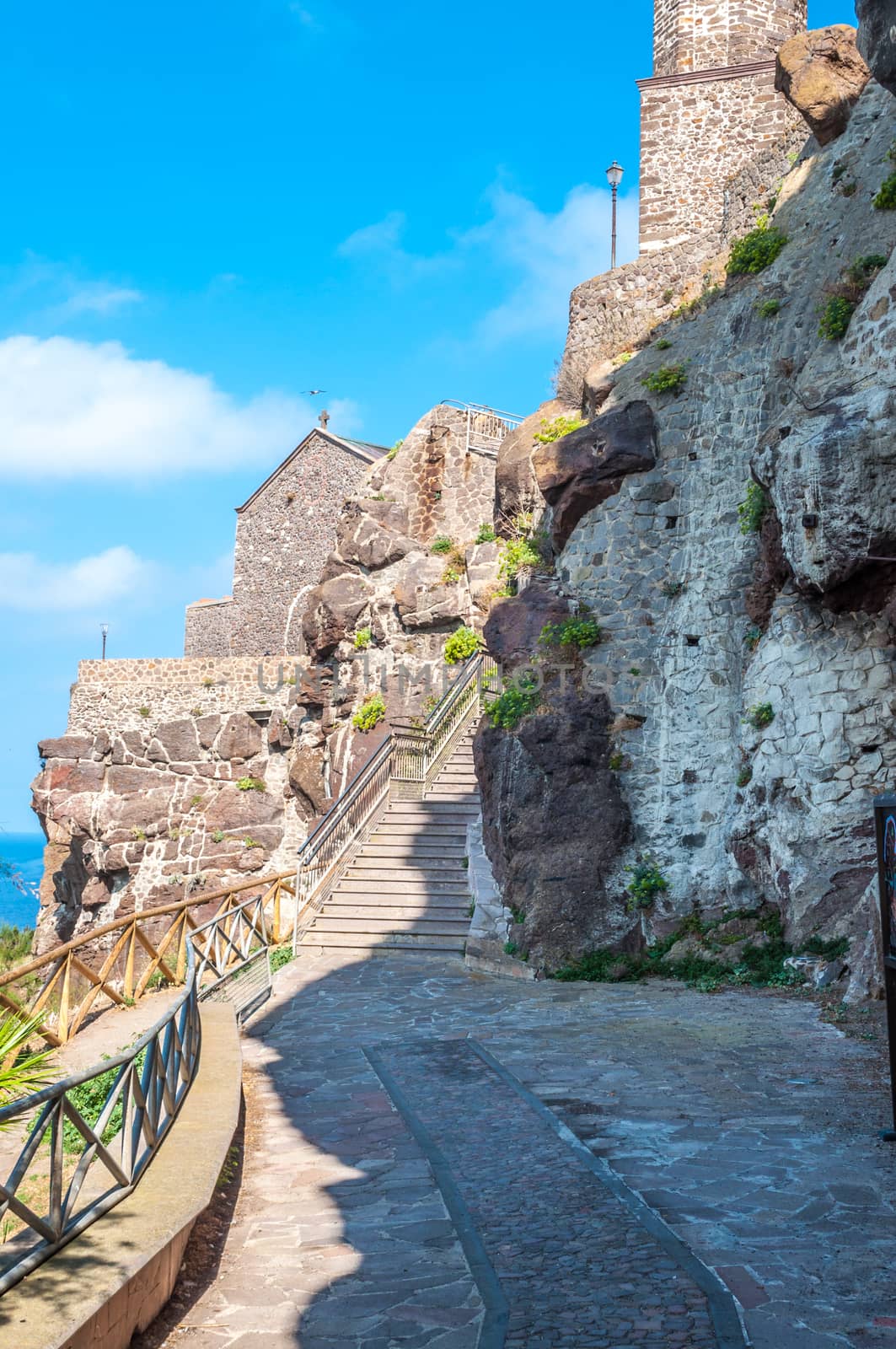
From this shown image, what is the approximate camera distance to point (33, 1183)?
20.3ft

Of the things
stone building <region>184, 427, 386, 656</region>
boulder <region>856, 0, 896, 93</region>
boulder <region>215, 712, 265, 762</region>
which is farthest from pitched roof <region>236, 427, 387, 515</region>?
boulder <region>856, 0, 896, 93</region>

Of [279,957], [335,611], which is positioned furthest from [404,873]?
[335,611]

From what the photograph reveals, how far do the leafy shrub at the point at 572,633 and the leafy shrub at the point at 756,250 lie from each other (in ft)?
16.7

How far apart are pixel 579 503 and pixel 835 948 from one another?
7.14 m

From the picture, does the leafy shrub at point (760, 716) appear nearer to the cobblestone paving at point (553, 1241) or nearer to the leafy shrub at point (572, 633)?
the leafy shrub at point (572, 633)

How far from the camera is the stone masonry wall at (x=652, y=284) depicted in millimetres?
17500

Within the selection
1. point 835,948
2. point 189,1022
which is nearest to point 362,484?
point 835,948

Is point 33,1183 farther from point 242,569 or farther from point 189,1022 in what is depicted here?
point 242,569

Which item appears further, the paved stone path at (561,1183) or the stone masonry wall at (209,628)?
the stone masonry wall at (209,628)

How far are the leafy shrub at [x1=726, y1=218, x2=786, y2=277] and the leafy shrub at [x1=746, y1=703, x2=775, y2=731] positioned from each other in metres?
6.05

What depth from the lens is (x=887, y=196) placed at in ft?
42.4

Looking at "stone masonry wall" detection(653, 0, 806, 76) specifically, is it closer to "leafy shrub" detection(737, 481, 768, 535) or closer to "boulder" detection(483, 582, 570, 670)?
Answer: "leafy shrub" detection(737, 481, 768, 535)

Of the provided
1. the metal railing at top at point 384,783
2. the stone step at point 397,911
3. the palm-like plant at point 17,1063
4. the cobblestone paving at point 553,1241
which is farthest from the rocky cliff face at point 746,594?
the palm-like plant at point 17,1063

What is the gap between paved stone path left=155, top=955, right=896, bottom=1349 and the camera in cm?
414
